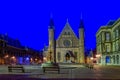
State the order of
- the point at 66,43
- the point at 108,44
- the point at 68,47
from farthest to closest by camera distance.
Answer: the point at 68,47 < the point at 66,43 < the point at 108,44

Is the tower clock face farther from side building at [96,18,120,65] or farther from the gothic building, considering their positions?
side building at [96,18,120,65]

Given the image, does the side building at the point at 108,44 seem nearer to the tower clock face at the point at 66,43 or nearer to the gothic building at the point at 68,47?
the gothic building at the point at 68,47

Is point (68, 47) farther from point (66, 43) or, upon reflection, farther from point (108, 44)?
point (108, 44)

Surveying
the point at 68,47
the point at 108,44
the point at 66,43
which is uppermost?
the point at 66,43

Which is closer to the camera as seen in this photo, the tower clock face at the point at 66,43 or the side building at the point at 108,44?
the side building at the point at 108,44

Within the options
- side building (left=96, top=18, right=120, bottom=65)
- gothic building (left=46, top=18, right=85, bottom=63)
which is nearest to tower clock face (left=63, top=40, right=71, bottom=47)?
gothic building (left=46, top=18, right=85, bottom=63)

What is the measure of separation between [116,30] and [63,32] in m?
67.8

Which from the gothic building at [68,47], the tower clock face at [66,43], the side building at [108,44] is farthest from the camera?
the tower clock face at [66,43]

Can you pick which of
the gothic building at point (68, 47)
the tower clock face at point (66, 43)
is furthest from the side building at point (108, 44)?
the tower clock face at point (66, 43)

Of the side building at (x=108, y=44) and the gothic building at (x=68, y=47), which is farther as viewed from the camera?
the gothic building at (x=68, y=47)

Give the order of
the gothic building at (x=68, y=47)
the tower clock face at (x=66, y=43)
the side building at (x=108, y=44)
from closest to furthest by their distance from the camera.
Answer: the side building at (x=108, y=44), the gothic building at (x=68, y=47), the tower clock face at (x=66, y=43)

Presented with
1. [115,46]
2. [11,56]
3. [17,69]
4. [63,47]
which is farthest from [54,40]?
[17,69]

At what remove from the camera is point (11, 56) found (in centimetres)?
18350

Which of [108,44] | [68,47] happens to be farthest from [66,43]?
[108,44]
